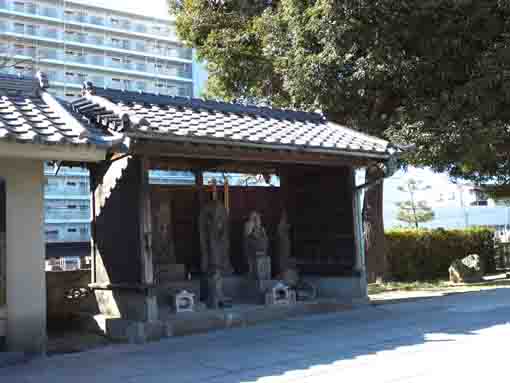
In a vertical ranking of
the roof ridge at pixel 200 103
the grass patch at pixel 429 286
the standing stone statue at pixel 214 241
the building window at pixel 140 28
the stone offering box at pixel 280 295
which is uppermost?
the building window at pixel 140 28

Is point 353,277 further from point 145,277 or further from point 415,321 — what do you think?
point 145,277

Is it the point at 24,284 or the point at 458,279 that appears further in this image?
the point at 458,279

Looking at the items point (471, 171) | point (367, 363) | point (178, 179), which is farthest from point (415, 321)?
point (178, 179)

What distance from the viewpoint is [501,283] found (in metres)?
16.8

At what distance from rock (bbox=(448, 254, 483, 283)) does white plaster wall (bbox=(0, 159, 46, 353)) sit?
45.0 ft

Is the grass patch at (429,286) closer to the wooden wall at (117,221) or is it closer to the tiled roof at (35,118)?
the wooden wall at (117,221)

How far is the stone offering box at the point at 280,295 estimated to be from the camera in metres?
10.7

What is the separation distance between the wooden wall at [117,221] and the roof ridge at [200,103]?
1.26 metres

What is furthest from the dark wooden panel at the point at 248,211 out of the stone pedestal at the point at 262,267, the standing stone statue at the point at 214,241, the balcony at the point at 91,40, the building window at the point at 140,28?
the building window at the point at 140,28

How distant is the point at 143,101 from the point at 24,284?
4.12 meters

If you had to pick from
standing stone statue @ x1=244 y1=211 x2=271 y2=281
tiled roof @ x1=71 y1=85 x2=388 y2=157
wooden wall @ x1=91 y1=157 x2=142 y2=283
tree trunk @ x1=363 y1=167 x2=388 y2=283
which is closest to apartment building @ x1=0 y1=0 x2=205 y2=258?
tree trunk @ x1=363 y1=167 x2=388 y2=283

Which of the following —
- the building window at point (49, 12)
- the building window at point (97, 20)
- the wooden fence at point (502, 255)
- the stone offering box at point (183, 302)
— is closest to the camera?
the stone offering box at point (183, 302)

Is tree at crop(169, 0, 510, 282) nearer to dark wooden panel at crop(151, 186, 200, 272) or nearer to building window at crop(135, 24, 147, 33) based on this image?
dark wooden panel at crop(151, 186, 200, 272)

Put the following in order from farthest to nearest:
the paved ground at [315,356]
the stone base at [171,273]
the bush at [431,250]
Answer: the bush at [431,250]
the stone base at [171,273]
the paved ground at [315,356]
